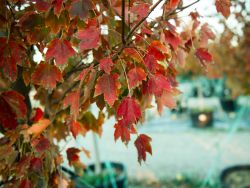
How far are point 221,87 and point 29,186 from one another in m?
7.87

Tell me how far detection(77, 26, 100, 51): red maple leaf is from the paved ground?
277cm

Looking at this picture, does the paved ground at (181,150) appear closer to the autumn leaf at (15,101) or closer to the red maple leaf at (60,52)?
the autumn leaf at (15,101)

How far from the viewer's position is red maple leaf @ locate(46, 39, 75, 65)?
89cm

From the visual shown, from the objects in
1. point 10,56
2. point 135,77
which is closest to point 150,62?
point 135,77

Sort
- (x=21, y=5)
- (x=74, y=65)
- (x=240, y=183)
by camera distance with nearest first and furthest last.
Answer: (x=21, y=5) < (x=74, y=65) < (x=240, y=183)

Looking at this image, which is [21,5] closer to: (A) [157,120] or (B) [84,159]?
(B) [84,159]

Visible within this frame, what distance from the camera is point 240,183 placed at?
3543mm

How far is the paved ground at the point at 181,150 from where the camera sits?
441 centimetres

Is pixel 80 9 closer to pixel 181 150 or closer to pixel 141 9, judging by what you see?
pixel 141 9

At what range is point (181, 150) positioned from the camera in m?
5.41

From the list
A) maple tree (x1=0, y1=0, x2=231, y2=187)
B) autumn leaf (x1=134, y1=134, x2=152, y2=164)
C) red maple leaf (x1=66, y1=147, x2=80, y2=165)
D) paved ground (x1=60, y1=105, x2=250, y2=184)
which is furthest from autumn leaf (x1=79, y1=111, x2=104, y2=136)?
paved ground (x1=60, y1=105, x2=250, y2=184)

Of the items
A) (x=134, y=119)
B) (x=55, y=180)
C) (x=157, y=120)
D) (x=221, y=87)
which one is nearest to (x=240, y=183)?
(x=55, y=180)

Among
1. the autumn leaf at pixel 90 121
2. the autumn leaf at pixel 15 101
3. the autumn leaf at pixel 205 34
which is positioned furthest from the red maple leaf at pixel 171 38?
the autumn leaf at pixel 90 121

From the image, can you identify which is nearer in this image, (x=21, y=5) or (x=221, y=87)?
(x=21, y=5)
